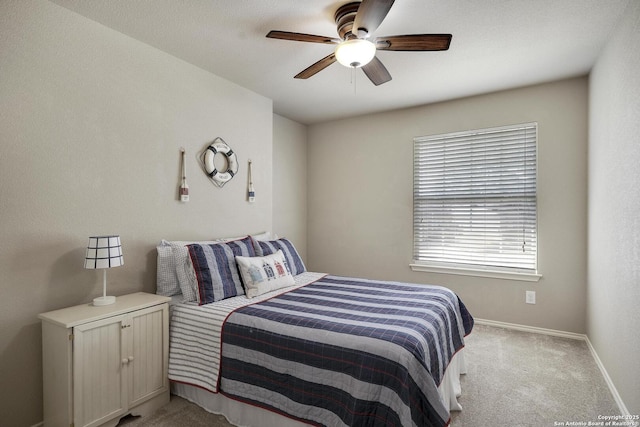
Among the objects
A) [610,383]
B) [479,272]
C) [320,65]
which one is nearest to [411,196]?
[479,272]

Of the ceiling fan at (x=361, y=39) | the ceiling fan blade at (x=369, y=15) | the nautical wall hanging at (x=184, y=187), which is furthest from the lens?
the nautical wall hanging at (x=184, y=187)

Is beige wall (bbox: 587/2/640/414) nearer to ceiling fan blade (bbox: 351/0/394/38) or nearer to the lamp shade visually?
ceiling fan blade (bbox: 351/0/394/38)

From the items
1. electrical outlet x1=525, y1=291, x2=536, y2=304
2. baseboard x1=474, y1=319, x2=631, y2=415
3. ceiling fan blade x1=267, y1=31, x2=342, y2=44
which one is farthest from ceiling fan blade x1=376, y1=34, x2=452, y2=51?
electrical outlet x1=525, y1=291, x2=536, y2=304

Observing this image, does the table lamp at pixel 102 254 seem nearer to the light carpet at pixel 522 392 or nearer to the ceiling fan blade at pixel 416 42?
the light carpet at pixel 522 392

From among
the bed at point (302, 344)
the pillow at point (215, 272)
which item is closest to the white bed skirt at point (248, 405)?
the bed at point (302, 344)

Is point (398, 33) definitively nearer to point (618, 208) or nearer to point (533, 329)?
point (618, 208)

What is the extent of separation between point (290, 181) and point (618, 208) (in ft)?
11.4

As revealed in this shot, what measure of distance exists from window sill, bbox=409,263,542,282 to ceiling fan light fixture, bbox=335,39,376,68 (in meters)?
2.74

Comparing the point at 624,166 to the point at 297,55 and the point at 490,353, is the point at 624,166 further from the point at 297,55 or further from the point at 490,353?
the point at 297,55

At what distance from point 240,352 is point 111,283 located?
115cm

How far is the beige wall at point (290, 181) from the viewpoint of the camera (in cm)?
447

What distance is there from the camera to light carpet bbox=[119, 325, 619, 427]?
6.77 feet

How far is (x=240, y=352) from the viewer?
2.02 meters

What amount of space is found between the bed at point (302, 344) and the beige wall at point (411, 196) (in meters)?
1.50
